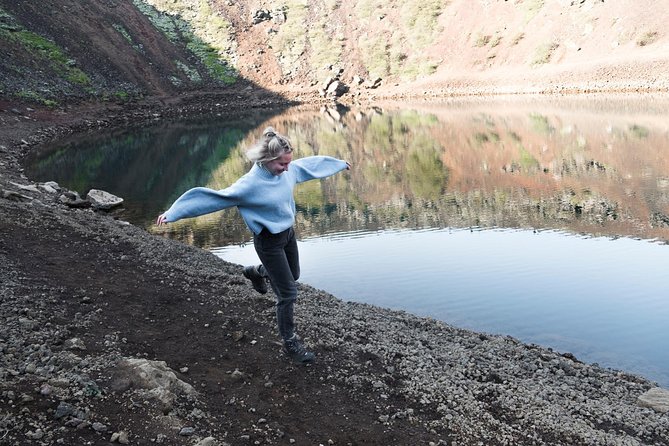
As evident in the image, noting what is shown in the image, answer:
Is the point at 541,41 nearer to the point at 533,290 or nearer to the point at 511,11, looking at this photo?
the point at 511,11

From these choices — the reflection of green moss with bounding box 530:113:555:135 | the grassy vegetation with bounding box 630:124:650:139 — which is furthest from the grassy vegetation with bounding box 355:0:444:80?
the grassy vegetation with bounding box 630:124:650:139

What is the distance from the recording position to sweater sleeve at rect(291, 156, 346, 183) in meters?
8.20

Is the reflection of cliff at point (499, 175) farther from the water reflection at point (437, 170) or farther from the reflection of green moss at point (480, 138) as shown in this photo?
the reflection of green moss at point (480, 138)

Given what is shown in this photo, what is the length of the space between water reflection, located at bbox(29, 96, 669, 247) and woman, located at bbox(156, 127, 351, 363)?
45.9ft

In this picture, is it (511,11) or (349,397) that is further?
Result: (511,11)

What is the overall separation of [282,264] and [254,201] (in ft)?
2.93

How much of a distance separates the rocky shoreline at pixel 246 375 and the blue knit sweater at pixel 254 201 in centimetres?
190

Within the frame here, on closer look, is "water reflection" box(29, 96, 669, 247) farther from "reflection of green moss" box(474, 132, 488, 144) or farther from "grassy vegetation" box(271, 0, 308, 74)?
"grassy vegetation" box(271, 0, 308, 74)

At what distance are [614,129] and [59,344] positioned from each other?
1622 inches

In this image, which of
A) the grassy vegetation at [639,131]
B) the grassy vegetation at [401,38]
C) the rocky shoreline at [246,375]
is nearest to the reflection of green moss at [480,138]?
the grassy vegetation at [639,131]

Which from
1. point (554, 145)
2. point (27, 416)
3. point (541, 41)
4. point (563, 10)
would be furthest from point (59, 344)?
point (563, 10)

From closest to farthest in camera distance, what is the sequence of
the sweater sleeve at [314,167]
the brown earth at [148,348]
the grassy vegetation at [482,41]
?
the brown earth at [148,348], the sweater sleeve at [314,167], the grassy vegetation at [482,41]

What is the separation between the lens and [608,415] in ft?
26.4

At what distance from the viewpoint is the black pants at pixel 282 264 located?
7.66 metres
